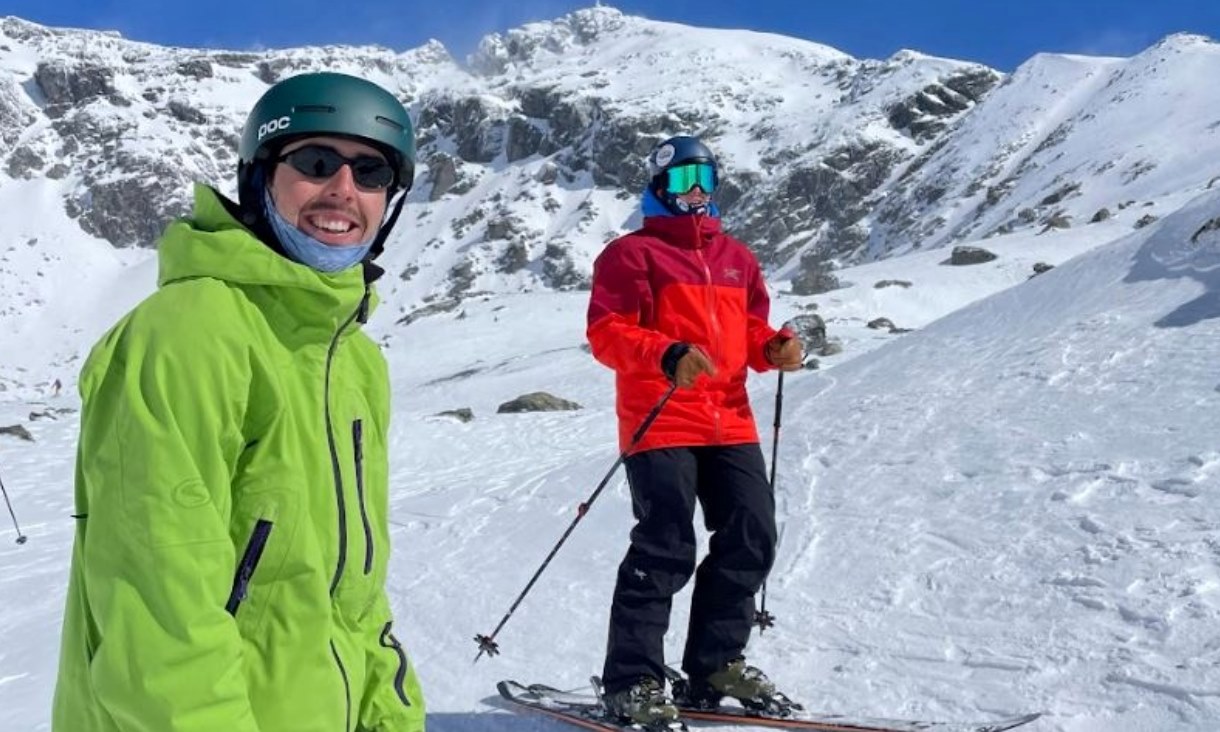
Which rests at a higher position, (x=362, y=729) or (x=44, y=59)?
(x=44, y=59)

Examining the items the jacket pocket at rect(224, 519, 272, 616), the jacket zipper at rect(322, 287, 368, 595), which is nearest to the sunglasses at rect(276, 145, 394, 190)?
the jacket zipper at rect(322, 287, 368, 595)

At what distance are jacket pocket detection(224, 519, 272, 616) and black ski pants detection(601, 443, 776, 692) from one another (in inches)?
89.7

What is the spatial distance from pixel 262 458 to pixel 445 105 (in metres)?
166

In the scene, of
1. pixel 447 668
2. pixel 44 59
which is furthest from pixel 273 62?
pixel 447 668

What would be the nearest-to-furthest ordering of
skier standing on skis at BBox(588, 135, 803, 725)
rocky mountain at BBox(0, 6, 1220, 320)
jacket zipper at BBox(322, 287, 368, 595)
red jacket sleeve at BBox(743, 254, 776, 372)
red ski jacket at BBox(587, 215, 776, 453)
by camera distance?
jacket zipper at BBox(322, 287, 368, 595)
skier standing on skis at BBox(588, 135, 803, 725)
red ski jacket at BBox(587, 215, 776, 453)
red jacket sleeve at BBox(743, 254, 776, 372)
rocky mountain at BBox(0, 6, 1220, 320)

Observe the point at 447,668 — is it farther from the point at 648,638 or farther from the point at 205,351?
the point at 205,351

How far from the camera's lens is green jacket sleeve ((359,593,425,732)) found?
6.92 feet

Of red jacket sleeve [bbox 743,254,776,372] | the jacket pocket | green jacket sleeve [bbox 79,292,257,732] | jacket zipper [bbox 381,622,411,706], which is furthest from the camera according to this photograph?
red jacket sleeve [bbox 743,254,776,372]

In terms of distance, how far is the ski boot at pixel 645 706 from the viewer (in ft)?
12.1

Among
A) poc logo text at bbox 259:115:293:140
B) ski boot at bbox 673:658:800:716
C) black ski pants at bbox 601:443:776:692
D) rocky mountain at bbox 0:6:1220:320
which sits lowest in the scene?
ski boot at bbox 673:658:800:716

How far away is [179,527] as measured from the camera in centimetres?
156

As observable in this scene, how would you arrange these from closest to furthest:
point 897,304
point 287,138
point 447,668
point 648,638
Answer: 1. point 287,138
2. point 648,638
3. point 447,668
4. point 897,304

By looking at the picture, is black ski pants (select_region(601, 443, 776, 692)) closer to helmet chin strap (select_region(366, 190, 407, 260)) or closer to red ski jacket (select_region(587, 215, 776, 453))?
red ski jacket (select_region(587, 215, 776, 453))

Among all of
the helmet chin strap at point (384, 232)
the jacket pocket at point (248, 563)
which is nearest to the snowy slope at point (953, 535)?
the helmet chin strap at point (384, 232)
